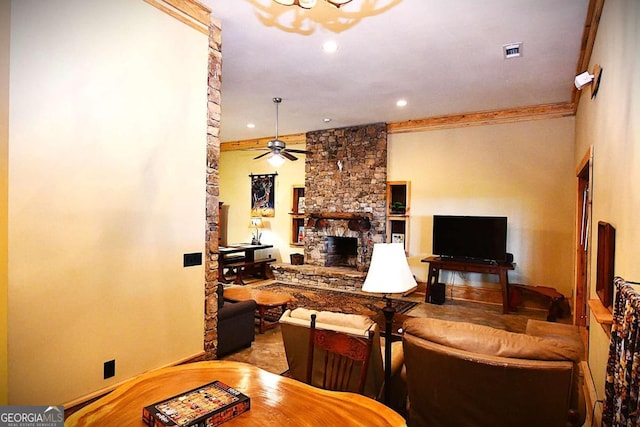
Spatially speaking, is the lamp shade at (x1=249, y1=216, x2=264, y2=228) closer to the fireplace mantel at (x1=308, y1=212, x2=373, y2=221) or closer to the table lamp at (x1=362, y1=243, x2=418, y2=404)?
the fireplace mantel at (x1=308, y1=212, x2=373, y2=221)

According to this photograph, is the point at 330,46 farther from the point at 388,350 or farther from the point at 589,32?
the point at 388,350

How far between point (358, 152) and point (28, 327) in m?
6.11

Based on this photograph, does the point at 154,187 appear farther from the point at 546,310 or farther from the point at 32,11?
the point at 546,310

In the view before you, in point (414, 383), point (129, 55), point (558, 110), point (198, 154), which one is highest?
point (558, 110)

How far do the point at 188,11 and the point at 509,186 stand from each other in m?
5.38

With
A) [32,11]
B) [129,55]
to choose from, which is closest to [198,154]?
[129,55]

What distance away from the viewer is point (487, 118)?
621cm

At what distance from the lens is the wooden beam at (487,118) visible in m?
5.70

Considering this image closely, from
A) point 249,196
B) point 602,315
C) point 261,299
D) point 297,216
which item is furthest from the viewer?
point 249,196

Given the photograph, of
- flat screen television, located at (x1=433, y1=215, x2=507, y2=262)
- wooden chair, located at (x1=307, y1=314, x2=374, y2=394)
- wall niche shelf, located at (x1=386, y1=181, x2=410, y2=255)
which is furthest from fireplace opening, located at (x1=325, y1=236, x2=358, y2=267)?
wooden chair, located at (x1=307, y1=314, x2=374, y2=394)

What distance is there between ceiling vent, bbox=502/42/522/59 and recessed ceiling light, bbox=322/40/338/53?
1706 millimetres

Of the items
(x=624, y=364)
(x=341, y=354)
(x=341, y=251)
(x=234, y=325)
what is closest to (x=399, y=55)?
(x=341, y=354)

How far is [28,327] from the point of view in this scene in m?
2.17

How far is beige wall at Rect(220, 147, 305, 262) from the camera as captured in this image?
858 cm
